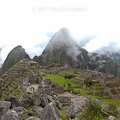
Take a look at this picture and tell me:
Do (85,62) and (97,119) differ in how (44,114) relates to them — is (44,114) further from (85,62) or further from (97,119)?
(85,62)

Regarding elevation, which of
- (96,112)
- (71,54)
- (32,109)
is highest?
(71,54)

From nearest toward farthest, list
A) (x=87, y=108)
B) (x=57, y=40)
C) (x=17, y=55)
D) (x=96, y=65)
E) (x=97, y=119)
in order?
(x=97, y=119)
(x=87, y=108)
(x=17, y=55)
(x=96, y=65)
(x=57, y=40)

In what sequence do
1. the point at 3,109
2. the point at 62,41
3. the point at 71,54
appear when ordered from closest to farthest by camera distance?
1. the point at 3,109
2. the point at 71,54
3. the point at 62,41

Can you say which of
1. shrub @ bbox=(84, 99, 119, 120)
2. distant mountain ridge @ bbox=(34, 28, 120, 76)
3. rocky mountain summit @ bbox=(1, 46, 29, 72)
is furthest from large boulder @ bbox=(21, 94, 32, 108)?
distant mountain ridge @ bbox=(34, 28, 120, 76)

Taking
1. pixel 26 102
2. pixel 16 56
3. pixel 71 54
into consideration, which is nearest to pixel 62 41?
pixel 71 54

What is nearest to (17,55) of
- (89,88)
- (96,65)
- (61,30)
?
(89,88)

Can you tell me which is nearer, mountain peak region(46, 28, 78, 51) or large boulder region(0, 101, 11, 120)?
large boulder region(0, 101, 11, 120)

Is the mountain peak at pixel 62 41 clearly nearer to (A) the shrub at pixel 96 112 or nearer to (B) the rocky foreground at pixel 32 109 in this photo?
(B) the rocky foreground at pixel 32 109

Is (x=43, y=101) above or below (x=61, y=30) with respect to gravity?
below

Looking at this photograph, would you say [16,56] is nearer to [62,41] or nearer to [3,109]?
[3,109]

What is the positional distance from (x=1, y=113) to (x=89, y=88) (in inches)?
1093

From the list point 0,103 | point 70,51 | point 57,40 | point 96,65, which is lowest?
point 0,103

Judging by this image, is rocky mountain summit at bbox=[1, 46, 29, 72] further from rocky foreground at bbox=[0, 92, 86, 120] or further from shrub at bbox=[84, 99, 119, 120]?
shrub at bbox=[84, 99, 119, 120]

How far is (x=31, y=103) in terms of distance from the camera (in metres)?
8.84
